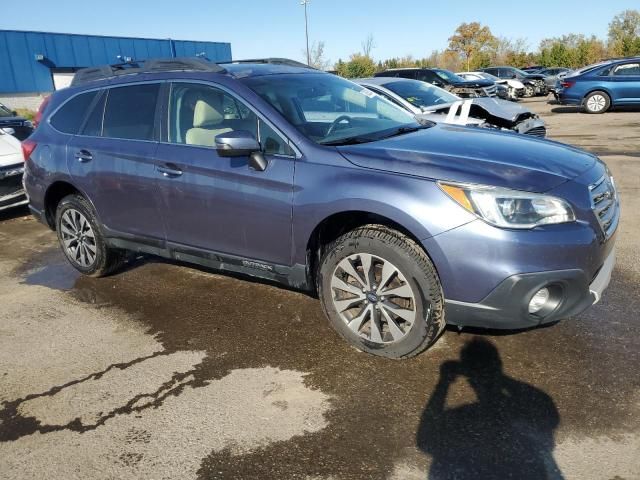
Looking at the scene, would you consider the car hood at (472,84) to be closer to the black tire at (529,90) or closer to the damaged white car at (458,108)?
the damaged white car at (458,108)

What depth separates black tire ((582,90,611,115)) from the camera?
55.0 feet

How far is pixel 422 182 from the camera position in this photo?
2.97 meters

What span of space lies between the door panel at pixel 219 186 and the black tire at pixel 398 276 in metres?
0.38

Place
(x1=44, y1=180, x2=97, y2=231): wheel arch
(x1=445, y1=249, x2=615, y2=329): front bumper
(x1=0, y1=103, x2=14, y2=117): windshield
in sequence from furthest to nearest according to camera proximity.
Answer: (x1=0, y1=103, x2=14, y2=117): windshield
(x1=44, y1=180, x2=97, y2=231): wheel arch
(x1=445, y1=249, x2=615, y2=329): front bumper

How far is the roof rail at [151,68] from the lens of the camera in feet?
13.5

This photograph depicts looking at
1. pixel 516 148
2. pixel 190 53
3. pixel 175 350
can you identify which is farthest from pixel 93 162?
pixel 190 53

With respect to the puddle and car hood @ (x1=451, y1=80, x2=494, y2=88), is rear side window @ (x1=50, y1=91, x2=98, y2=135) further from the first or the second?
car hood @ (x1=451, y1=80, x2=494, y2=88)

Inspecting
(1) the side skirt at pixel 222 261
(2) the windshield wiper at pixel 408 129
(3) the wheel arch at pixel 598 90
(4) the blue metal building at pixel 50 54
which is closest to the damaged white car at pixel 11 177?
(1) the side skirt at pixel 222 261

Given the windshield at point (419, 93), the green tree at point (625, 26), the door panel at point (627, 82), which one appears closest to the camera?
the windshield at point (419, 93)

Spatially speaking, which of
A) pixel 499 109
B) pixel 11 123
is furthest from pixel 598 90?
pixel 11 123

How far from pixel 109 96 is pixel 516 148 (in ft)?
11.0

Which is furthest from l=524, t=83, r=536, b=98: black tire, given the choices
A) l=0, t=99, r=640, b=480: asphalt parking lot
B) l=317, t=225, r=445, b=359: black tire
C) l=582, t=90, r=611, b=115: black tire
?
l=317, t=225, r=445, b=359: black tire

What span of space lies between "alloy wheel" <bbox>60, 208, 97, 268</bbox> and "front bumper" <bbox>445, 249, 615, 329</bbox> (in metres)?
3.45

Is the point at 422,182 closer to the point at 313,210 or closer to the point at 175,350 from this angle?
the point at 313,210
